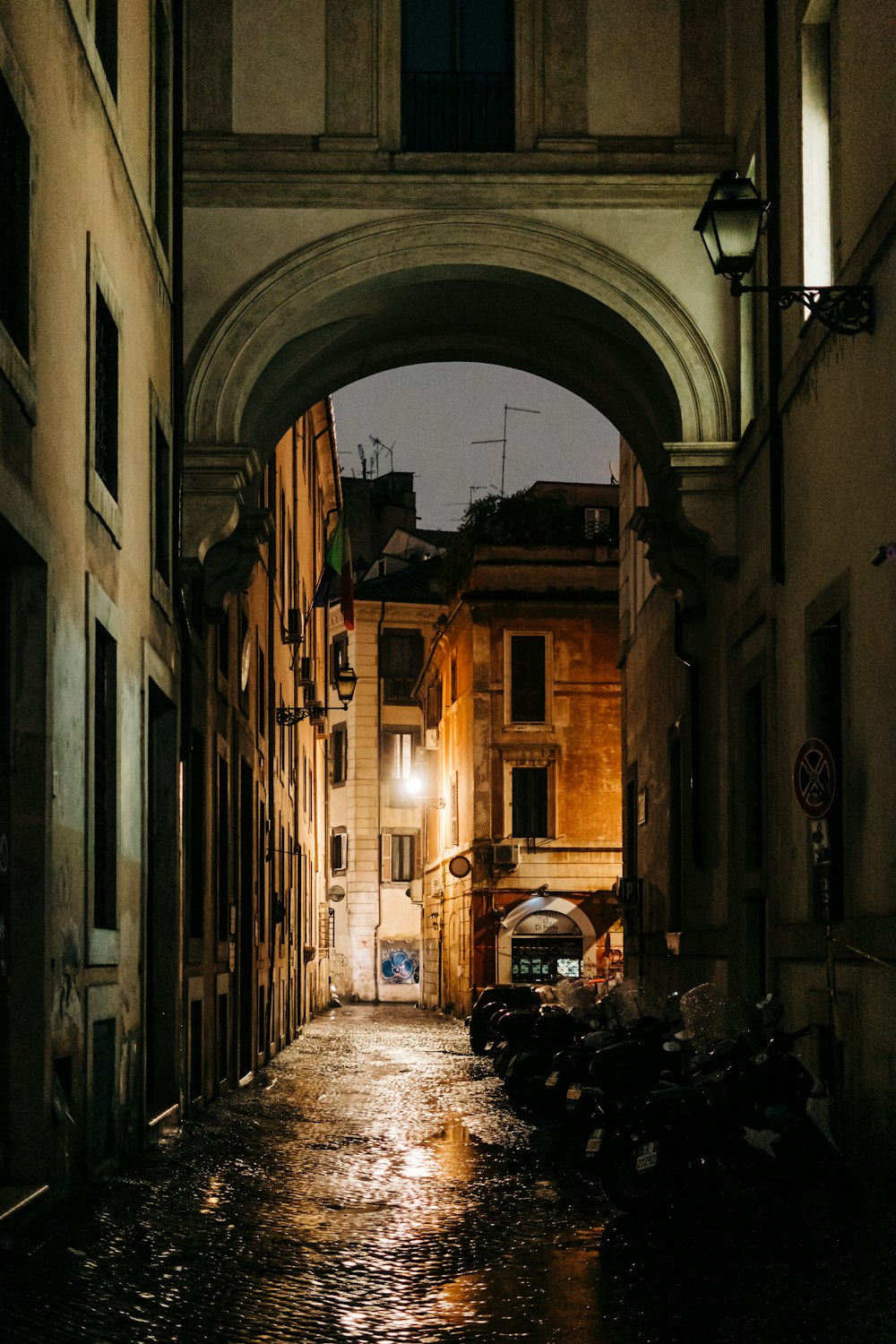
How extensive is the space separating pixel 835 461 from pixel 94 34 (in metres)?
5.57

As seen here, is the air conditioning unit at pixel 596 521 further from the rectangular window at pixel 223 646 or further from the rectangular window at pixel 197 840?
the rectangular window at pixel 197 840

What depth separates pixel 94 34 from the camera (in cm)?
1193

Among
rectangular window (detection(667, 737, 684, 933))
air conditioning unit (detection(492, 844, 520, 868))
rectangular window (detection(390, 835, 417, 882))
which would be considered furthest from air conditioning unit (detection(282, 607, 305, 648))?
rectangular window (detection(390, 835, 417, 882))

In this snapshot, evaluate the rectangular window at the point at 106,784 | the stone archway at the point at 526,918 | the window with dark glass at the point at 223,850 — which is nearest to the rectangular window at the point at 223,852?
the window with dark glass at the point at 223,850

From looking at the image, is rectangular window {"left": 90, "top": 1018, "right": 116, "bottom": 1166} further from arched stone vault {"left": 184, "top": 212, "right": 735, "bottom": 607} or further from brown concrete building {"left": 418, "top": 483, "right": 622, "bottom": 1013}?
brown concrete building {"left": 418, "top": 483, "right": 622, "bottom": 1013}

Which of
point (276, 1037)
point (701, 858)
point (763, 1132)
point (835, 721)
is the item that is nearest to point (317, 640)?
point (276, 1037)

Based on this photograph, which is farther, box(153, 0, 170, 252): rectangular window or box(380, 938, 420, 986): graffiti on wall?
box(380, 938, 420, 986): graffiti on wall

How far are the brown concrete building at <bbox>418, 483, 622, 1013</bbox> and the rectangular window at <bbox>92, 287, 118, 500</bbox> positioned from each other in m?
29.2

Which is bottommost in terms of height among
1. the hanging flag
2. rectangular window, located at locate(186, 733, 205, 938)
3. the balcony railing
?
rectangular window, located at locate(186, 733, 205, 938)

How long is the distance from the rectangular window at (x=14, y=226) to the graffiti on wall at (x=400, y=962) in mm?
55492

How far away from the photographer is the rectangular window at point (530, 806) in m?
42.3

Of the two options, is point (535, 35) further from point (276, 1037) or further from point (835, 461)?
point (276, 1037)

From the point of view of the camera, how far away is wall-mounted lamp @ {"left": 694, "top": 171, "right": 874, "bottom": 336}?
37.3 feet

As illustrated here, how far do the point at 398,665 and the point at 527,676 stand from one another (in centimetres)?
2195
